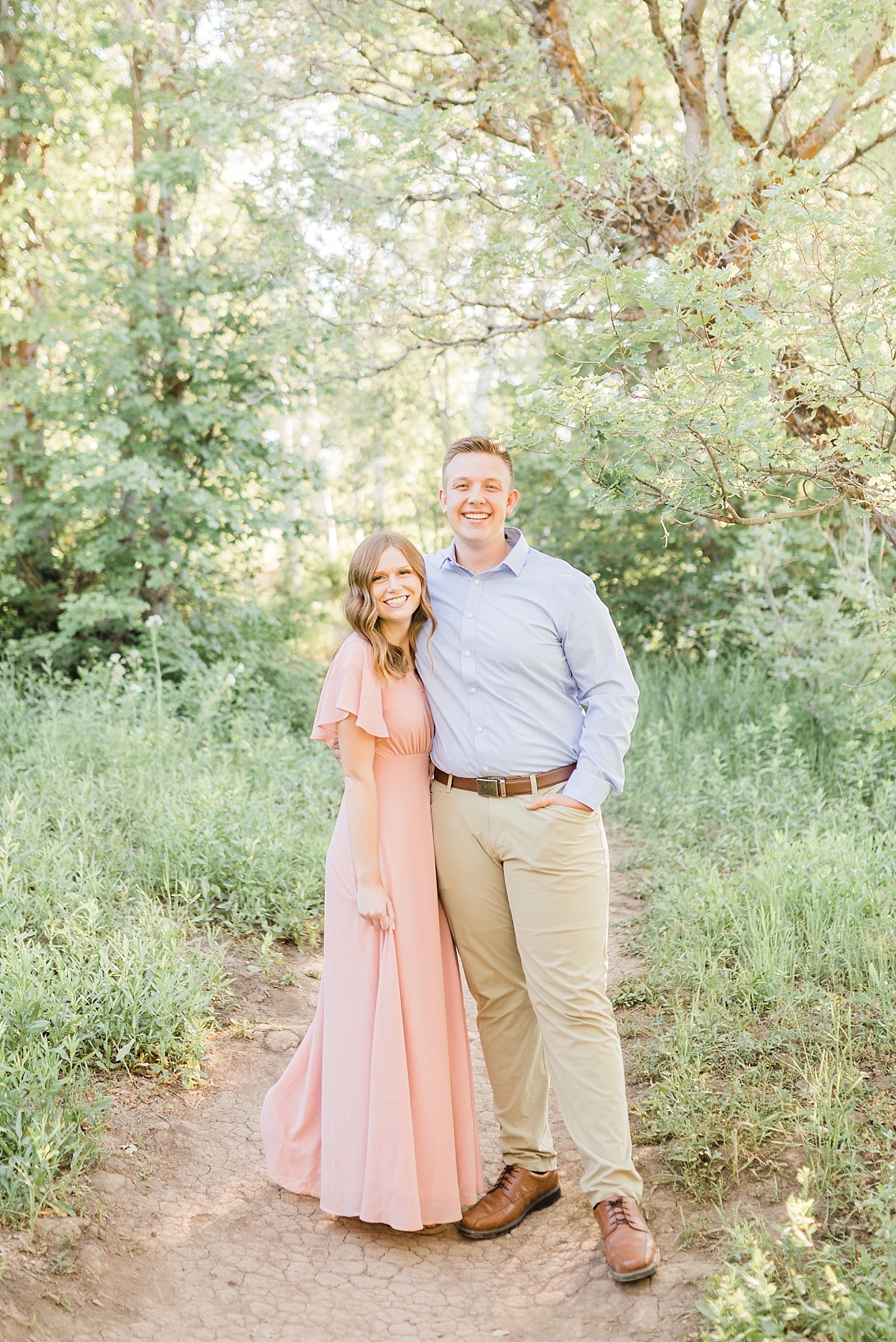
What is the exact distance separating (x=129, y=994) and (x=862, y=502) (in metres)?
A: 3.48

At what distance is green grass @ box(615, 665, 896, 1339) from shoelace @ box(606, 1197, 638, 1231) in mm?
310

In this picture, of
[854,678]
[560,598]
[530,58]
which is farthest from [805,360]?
[854,678]

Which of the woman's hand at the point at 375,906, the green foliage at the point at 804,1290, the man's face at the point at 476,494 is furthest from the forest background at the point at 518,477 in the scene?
the woman's hand at the point at 375,906

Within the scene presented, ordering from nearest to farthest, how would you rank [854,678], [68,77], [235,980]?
1. [235,980]
2. [854,678]
3. [68,77]

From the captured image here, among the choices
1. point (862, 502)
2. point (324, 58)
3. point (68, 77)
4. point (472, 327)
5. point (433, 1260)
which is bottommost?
point (433, 1260)

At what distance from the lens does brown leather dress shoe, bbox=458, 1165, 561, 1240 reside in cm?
331

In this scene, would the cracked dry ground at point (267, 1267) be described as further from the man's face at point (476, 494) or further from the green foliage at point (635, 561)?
the green foliage at point (635, 561)

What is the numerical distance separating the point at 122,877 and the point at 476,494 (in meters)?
2.96

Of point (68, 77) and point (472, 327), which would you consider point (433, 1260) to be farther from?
point (68, 77)

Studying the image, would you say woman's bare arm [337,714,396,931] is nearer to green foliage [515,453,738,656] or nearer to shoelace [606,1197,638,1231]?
shoelace [606,1197,638,1231]

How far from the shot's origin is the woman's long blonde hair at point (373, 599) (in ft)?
10.8

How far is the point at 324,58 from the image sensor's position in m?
6.73

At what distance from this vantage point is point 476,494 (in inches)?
130

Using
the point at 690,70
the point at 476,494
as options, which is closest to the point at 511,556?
the point at 476,494
